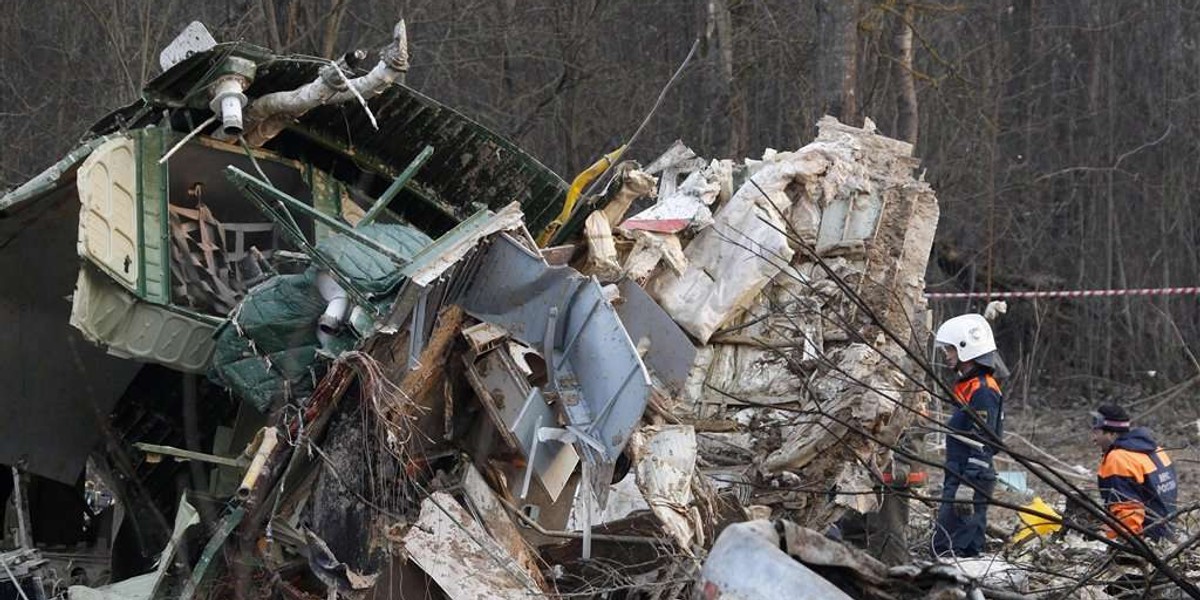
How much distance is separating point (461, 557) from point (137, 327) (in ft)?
7.84

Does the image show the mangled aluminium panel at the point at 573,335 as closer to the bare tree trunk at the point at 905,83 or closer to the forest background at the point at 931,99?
the bare tree trunk at the point at 905,83

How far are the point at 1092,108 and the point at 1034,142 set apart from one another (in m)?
0.76

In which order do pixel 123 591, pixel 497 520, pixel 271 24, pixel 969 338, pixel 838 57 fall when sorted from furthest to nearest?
pixel 271 24
pixel 838 57
pixel 969 338
pixel 123 591
pixel 497 520

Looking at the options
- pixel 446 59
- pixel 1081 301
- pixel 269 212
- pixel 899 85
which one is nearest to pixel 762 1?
pixel 899 85

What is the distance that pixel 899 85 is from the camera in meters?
15.8

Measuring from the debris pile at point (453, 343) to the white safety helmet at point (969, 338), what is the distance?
1.03 feet

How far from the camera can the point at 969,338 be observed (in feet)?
26.7

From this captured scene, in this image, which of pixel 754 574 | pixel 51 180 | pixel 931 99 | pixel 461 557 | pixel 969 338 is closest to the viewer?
pixel 754 574

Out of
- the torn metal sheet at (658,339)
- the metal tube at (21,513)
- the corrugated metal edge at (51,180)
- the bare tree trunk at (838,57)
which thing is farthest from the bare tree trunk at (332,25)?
the torn metal sheet at (658,339)

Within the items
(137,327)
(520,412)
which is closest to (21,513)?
(137,327)

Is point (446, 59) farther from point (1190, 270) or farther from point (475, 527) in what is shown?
point (475, 527)

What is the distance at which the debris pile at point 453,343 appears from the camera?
6406 millimetres

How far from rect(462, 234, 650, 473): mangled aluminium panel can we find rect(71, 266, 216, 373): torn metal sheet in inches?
75.0

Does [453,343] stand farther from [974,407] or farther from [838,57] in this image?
[838,57]
